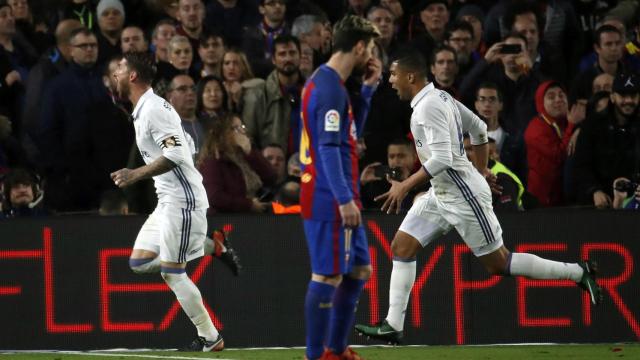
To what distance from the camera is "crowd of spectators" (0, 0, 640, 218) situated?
39.3 ft

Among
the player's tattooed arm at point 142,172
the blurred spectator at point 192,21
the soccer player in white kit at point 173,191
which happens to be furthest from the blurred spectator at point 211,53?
the player's tattooed arm at point 142,172

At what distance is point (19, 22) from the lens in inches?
557

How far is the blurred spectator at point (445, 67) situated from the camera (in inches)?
510

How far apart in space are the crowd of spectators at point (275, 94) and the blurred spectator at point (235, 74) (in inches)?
0.6

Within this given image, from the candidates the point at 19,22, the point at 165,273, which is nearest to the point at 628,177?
the point at 165,273

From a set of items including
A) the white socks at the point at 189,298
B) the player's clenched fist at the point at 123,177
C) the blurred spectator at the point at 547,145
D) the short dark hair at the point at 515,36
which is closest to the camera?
the player's clenched fist at the point at 123,177

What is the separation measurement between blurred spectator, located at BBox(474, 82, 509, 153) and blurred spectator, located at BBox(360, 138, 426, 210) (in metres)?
0.94

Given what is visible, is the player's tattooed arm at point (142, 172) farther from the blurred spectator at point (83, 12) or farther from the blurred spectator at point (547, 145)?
the blurred spectator at point (83, 12)

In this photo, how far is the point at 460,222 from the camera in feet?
31.3

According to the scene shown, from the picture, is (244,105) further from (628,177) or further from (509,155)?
(628,177)

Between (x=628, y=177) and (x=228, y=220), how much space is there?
3.68 meters

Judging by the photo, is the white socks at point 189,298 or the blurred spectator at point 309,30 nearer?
the white socks at point 189,298

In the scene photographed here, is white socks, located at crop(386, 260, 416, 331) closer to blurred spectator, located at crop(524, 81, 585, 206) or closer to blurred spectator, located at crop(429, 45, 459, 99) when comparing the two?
blurred spectator, located at crop(524, 81, 585, 206)

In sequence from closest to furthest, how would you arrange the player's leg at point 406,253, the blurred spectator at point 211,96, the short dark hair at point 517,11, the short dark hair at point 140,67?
the player's leg at point 406,253 → the short dark hair at point 140,67 → the blurred spectator at point 211,96 → the short dark hair at point 517,11
